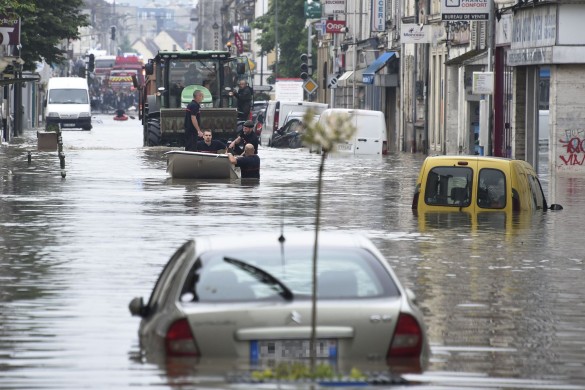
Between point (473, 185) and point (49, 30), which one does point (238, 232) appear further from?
point (49, 30)

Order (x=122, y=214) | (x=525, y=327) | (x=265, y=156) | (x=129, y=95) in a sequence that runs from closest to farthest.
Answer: (x=525, y=327) < (x=122, y=214) < (x=265, y=156) < (x=129, y=95)

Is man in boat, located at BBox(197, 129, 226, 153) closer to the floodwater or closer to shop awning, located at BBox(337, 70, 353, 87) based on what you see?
the floodwater

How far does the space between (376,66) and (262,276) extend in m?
65.4

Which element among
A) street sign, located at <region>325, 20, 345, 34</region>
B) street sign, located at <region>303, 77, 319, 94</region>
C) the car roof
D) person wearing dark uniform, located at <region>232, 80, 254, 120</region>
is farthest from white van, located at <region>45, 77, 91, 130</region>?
the car roof

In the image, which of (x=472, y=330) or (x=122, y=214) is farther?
(x=122, y=214)

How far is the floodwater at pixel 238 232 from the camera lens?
37.6ft

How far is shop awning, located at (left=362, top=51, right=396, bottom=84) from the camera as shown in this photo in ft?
243

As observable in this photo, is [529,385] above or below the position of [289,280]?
below

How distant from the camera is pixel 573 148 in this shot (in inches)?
1732

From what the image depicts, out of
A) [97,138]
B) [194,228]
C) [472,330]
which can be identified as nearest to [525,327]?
[472,330]

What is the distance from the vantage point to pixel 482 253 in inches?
827

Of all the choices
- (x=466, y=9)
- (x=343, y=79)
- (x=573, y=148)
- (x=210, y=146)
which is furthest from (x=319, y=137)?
(x=343, y=79)

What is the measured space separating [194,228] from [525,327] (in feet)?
34.5

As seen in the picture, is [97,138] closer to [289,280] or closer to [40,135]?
[40,135]
